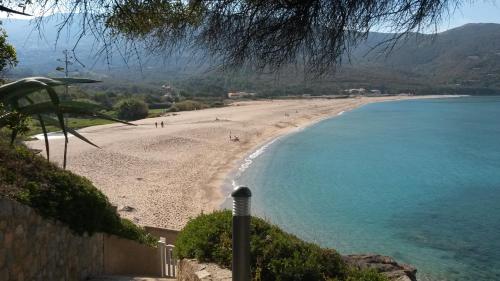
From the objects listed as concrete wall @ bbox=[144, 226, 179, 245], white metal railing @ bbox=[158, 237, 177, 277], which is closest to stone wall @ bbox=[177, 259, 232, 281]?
white metal railing @ bbox=[158, 237, 177, 277]

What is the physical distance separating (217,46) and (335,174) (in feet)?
94.9

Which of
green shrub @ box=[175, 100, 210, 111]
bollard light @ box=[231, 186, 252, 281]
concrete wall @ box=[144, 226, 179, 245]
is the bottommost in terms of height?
green shrub @ box=[175, 100, 210, 111]

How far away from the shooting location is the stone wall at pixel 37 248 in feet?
13.9

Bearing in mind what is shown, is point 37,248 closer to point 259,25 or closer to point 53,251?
point 53,251

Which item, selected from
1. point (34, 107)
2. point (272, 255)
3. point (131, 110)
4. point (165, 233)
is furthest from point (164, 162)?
point (131, 110)

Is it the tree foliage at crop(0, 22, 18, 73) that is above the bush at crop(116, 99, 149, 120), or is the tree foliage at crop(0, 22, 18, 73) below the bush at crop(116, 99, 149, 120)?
above

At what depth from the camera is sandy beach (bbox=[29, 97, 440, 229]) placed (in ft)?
69.4

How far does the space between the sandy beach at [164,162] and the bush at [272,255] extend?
32.1ft

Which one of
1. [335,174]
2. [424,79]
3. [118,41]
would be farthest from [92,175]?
[424,79]

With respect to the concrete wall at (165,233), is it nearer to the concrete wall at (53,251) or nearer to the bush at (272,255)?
the concrete wall at (53,251)

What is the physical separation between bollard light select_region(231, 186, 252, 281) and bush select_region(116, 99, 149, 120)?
2485 inches

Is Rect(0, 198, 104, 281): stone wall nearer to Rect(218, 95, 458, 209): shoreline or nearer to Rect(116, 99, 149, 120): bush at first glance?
Rect(218, 95, 458, 209): shoreline

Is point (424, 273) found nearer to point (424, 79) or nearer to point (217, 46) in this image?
point (217, 46)

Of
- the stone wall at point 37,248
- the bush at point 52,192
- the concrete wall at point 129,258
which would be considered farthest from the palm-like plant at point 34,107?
the concrete wall at point 129,258
